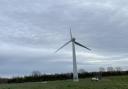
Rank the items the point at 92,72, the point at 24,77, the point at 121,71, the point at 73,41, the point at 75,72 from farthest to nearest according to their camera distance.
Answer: the point at 121,71, the point at 92,72, the point at 24,77, the point at 73,41, the point at 75,72

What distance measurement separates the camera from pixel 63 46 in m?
73.0

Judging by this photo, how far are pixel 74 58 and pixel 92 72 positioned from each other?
1438 inches

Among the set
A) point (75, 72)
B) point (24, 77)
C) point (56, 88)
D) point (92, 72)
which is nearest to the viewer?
point (56, 88)

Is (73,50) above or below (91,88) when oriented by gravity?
above

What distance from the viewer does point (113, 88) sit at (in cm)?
3916

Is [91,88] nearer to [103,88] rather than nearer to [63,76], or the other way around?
[103,88]

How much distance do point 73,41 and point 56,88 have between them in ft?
116

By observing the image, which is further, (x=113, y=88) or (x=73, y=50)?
(x=73, y=50)

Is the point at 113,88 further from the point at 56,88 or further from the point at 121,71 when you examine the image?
the point at 121,71

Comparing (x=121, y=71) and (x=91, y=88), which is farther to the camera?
(x=121, y=71)

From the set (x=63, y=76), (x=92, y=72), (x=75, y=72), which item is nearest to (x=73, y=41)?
(x=75, y=72)

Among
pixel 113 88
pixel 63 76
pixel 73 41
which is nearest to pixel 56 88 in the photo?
pixel 113 88

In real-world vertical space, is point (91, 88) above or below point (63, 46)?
below

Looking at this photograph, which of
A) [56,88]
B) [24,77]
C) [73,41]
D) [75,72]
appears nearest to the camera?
[56,88]
